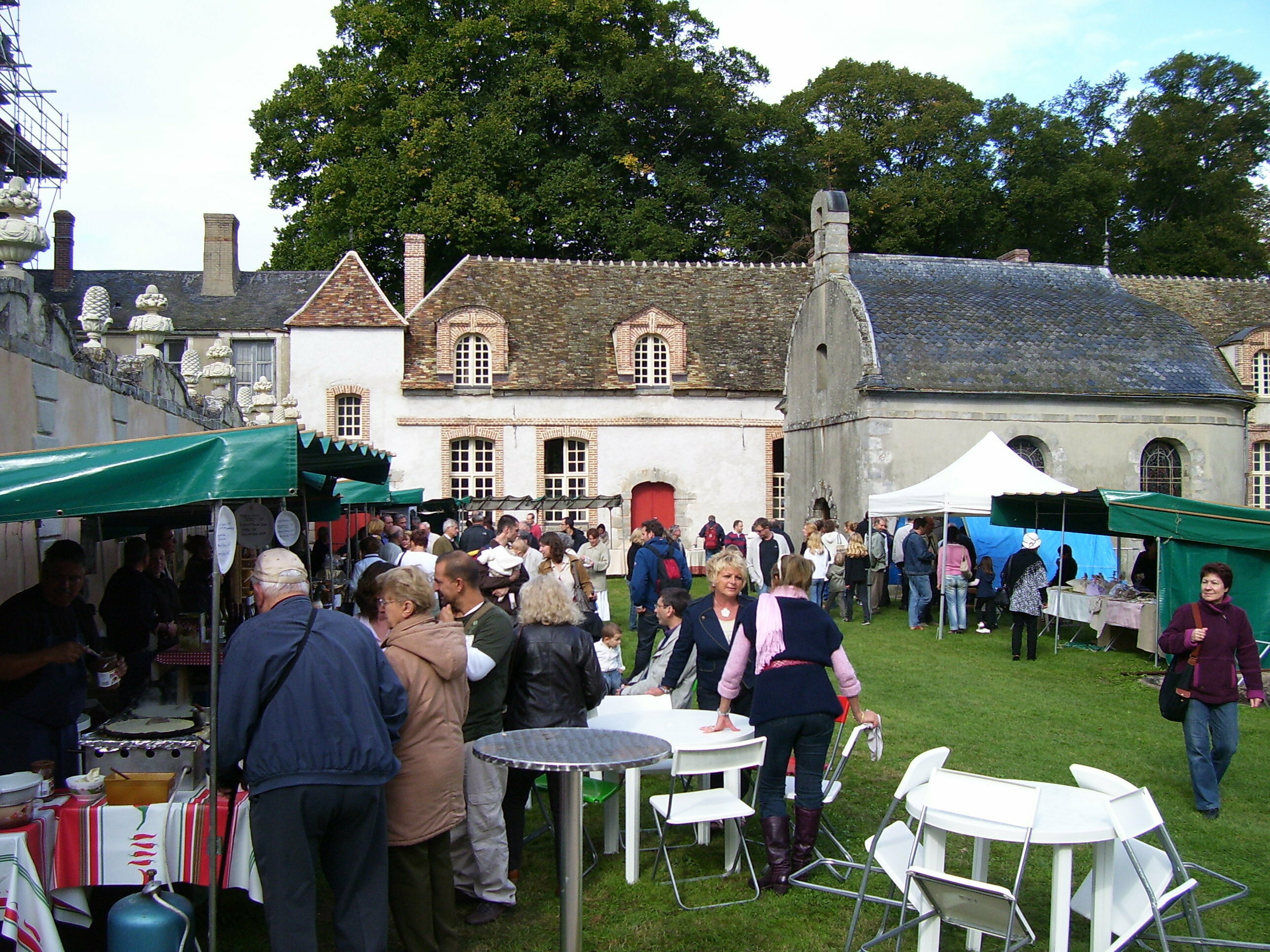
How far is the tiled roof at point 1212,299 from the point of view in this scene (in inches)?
1032

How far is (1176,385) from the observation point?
2167 centimetres

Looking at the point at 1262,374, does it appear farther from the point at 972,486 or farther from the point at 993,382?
the point at 972,486

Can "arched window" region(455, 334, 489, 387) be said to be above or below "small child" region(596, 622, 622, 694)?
above

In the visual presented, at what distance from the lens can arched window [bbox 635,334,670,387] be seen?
88.3ft

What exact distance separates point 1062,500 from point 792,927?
10.3m

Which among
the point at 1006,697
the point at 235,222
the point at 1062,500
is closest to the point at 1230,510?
the point at 1062,500

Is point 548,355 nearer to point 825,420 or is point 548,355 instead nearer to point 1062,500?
→ point 825,420

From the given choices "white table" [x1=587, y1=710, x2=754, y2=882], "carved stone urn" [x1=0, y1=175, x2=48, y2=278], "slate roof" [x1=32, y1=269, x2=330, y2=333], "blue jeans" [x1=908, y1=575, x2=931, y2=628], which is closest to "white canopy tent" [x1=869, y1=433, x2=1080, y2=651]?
"blue jeans" [x1=908, y1=575, x2=931, y2=628]

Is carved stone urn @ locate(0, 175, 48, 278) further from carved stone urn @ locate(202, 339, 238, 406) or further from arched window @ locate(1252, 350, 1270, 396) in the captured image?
arched window @ locate(1252, 350, 1270, 396)

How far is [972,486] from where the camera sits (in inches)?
601

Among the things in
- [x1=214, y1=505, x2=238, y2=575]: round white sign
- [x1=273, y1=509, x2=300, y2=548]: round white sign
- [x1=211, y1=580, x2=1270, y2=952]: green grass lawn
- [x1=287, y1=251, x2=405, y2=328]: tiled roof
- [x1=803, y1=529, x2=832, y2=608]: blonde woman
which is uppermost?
[x1=287, y1=251, x2=405, y2=328]: tiled roof

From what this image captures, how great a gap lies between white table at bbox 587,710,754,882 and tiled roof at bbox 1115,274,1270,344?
23.5 m

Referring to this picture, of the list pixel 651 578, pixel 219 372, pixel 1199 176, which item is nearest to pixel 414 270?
pixel 219 372

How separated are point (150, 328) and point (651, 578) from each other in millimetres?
6233
